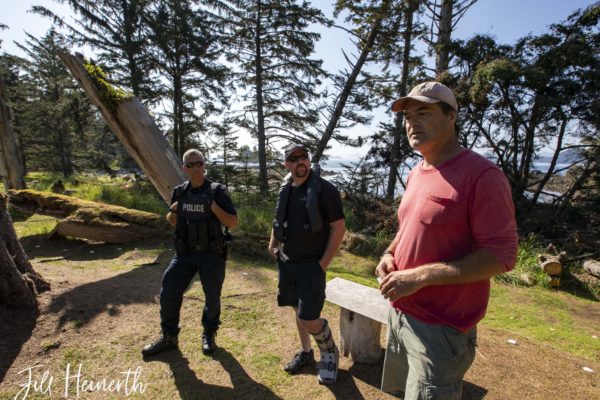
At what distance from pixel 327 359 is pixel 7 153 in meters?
15.0

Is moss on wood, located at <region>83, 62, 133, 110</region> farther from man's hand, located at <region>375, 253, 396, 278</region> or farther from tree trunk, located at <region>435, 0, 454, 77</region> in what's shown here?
tree trunk, located at <region>435, 0, 454, 77</region>

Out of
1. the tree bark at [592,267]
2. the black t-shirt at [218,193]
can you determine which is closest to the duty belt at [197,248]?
the black t-shirt at [218,193]

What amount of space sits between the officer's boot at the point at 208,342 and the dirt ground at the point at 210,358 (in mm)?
74

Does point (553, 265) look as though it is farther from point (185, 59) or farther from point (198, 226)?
point (185, 59)

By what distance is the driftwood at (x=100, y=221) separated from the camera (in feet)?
24.2

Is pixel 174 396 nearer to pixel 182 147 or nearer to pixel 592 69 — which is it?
pixel 592 69

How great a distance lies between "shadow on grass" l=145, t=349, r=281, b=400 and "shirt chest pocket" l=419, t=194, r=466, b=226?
87.4 inches

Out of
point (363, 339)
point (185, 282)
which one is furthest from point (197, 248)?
point (363, 339)

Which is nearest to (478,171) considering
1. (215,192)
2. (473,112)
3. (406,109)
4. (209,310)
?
(406,109)

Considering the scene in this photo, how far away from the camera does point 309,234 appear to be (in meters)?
2.78

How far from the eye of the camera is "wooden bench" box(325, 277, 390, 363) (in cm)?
320

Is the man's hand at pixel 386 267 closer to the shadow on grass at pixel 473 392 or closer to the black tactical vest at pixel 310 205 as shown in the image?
the black tactical vest at pixel 310 205

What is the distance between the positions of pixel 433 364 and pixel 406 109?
134 centimetres

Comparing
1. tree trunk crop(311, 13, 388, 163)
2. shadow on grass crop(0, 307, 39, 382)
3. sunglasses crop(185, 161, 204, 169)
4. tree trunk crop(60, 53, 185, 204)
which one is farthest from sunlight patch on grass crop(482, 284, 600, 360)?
tree trunk crop(311, 13, 388, 163)
